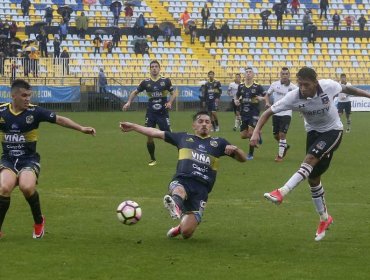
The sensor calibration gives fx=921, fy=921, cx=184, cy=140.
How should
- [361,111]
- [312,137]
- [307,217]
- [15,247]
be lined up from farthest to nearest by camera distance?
[361,111] < [307,217] < [312,137] < [15,247]

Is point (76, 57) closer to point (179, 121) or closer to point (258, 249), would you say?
point (179, 121)

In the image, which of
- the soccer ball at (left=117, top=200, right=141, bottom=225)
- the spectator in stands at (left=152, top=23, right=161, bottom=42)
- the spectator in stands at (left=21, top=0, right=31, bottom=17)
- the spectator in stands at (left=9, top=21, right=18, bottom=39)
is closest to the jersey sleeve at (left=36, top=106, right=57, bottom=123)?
the soccer ball at (left=117, top=200, right=141, bottom=225)

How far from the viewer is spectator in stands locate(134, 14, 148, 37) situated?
51.3 metres

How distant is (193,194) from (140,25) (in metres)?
41.2

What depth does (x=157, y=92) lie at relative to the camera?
21344mm

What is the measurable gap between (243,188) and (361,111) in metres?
33.2

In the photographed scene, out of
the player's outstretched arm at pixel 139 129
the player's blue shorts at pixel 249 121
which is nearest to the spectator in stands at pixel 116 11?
the player's blue shorts at pixel 249 121

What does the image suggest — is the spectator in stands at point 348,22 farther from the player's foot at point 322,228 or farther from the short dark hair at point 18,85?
the short dark hair at point 18,85

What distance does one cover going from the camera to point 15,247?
10.3 m

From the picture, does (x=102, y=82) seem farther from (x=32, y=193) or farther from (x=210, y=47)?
(x=32, y=193)


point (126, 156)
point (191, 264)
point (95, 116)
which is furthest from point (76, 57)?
point (191, 264)

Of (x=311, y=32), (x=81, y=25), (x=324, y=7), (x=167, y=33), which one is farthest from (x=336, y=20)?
(x=81, y=25)

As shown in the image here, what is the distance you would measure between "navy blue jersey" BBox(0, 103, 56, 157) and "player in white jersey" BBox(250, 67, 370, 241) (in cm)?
261

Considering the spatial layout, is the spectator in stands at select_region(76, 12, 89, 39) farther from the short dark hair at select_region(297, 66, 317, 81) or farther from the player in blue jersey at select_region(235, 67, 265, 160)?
the short dark hair at select_region(297, 66, 317, 81)
